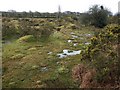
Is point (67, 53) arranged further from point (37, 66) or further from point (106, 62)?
point (106, 62)

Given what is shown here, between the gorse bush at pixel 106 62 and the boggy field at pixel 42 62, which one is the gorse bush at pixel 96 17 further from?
the gorse bush at pixel 106 62

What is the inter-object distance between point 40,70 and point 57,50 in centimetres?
671

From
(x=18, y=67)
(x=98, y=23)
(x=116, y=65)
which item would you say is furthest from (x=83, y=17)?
(x=116, y=65)

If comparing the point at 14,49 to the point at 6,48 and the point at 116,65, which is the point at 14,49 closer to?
the point at 6,48

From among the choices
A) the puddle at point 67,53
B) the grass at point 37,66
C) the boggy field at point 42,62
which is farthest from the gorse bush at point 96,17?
the puddle at point 67,53

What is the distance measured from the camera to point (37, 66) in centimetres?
1819

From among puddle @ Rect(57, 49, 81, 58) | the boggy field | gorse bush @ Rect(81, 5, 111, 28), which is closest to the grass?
the boggy field

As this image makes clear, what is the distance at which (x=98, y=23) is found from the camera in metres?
45.6

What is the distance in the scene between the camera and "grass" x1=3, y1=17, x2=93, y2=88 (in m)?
14.7

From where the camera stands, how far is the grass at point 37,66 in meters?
14.7

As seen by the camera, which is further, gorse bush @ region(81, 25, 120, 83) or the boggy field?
the boggy field

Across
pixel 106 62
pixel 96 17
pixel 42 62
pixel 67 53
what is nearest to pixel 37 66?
pixel 42 62

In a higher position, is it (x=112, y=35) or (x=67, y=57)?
(x=112, y=35)

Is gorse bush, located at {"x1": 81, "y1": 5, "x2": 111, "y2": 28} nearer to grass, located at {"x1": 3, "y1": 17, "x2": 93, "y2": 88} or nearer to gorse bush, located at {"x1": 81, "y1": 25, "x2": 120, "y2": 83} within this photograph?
grass, located at {"x1": 3, "y1": 17, "x2": 93, "y2": 88}
